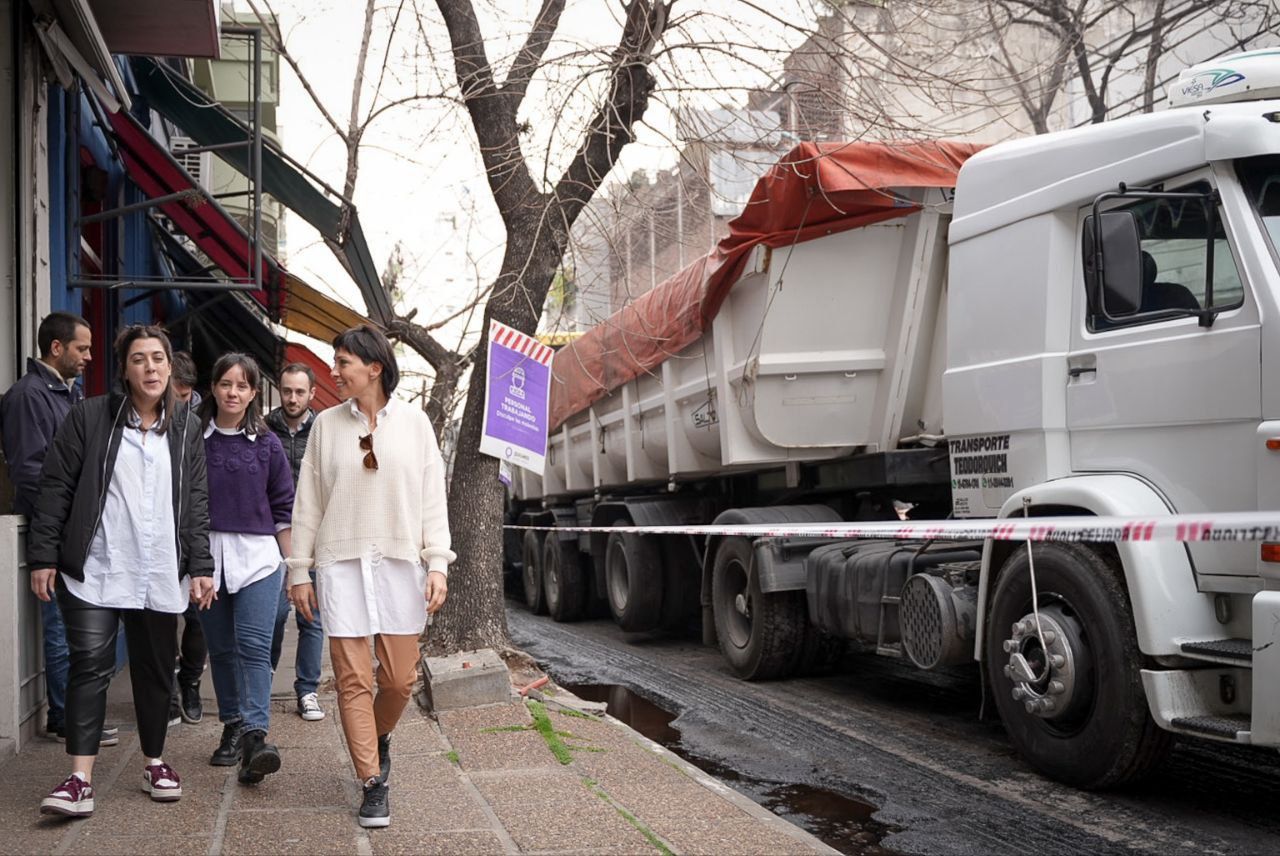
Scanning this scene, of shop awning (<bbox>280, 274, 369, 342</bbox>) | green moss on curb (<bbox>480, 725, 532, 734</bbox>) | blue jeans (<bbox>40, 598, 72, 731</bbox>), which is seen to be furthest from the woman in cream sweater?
shop awning (<bbox>280, 274, 369, 342</bbox>)

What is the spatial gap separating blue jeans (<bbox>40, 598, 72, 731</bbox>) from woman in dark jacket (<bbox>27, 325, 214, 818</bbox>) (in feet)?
3.59

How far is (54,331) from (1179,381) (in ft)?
16.1

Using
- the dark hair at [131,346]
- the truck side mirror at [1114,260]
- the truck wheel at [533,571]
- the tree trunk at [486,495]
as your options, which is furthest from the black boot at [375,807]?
the truck wheel at [533,571]

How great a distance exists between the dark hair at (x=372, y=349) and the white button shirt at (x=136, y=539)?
812 millimetres

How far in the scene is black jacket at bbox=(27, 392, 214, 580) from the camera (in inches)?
183

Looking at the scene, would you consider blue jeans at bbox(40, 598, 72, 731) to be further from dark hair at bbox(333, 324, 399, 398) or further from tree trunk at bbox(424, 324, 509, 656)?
tree trunk at bbox(424, 324, 509, 656)

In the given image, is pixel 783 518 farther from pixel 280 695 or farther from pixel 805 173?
pixel 280 695

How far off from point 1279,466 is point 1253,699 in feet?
2.84

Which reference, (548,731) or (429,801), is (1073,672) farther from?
(429,801)

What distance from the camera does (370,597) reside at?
4.74 meters

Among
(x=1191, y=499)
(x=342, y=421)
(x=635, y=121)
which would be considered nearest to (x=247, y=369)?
(x=342, y=421)

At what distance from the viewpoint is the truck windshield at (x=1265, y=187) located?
520cm

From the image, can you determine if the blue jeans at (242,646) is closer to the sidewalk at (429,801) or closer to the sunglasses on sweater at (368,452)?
the sidewalk at (429,801)

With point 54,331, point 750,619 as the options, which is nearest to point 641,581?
point 750,619
